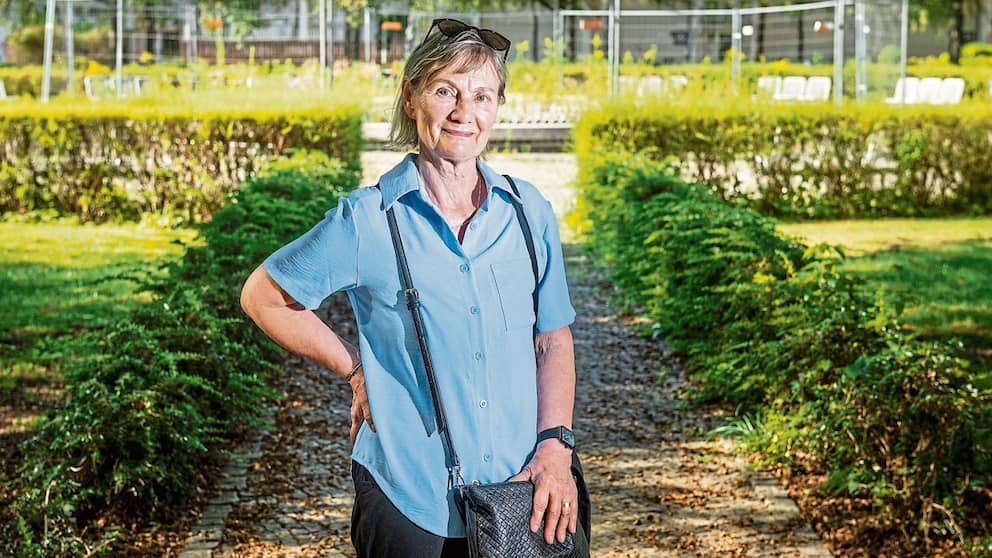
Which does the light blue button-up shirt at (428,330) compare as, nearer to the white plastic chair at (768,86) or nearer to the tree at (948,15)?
the white plastic chair at (768,86)

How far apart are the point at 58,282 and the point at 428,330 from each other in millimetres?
9334

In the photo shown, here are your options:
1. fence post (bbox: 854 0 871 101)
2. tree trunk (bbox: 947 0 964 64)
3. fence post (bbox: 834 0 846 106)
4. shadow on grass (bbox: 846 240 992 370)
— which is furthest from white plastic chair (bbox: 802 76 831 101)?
tree trunk (bbox: 947 0 964 64)

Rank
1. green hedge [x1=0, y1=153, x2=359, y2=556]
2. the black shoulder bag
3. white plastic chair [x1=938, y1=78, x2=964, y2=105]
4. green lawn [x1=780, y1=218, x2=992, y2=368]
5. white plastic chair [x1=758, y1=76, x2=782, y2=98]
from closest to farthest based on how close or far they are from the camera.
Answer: the black shoulder bag < green hedge [x1=0, y1=153, x2=359, y2=556] < green lawn [x1=780, y1=218, x2=992, y2=368] < white plastic chair [x1=758, y1=76, x2=782, y2=98] < white plastic chair [x1=938, y1=78, x2=964, y2=105]

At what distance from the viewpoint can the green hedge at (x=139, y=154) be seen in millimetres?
14375

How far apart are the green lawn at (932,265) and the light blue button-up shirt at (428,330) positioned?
174 inches

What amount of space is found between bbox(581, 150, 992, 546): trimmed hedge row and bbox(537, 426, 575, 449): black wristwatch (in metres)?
2.78

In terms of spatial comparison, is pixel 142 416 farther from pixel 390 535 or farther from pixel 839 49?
pixel 839 49

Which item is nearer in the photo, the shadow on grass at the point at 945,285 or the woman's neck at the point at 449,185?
the woman's neck at the point at 449,185

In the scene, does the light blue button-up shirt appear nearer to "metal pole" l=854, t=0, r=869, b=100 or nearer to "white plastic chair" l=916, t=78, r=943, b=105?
"metal pole" l=854, t=0, r=869, b=100

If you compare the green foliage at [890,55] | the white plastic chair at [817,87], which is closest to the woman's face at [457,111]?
the green foliage at [890,55]

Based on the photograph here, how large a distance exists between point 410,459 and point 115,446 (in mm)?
3027

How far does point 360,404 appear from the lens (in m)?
2.72

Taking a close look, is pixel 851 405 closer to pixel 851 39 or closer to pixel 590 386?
pixel 590 386

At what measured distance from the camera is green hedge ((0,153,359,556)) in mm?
5035
